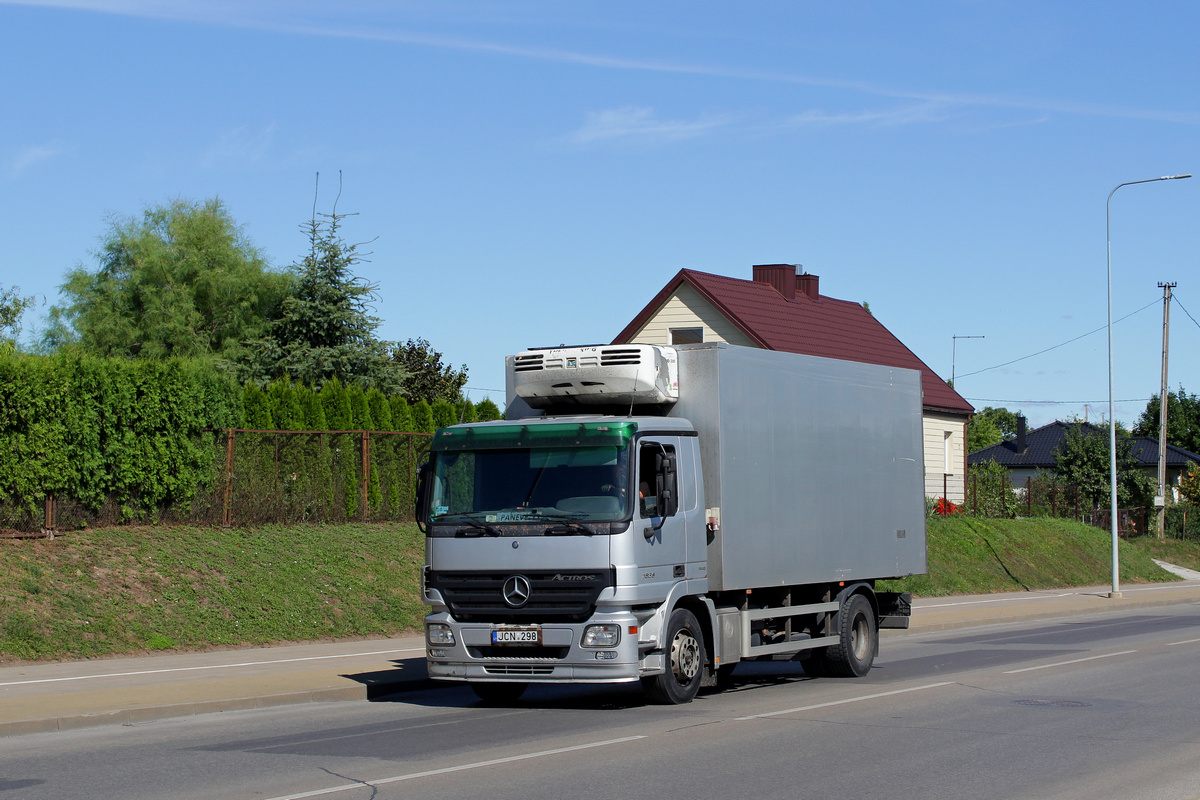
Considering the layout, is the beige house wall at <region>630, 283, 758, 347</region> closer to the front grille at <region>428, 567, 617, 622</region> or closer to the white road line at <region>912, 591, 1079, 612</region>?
the white road line at <region>912, 591, 1079, 612</region>

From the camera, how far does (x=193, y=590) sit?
1831cm

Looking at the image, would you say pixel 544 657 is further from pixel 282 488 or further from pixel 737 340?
pixel 737 340

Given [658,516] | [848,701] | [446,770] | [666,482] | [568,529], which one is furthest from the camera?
[848,701]

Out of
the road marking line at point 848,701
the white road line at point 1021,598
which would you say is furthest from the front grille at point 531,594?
the white road line at point 1021,598

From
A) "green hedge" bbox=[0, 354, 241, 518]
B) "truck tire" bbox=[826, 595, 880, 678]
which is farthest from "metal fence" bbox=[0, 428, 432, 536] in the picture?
"truck tire" bbox=[826, 595, 880, 678]

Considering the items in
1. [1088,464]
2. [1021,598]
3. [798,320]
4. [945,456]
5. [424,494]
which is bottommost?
[1021,598]

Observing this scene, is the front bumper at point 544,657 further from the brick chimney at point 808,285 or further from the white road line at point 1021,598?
the brick chimney at point 808,285

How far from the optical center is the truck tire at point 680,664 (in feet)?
39.2

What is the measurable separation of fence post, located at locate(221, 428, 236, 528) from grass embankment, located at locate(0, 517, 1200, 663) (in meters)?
0.35

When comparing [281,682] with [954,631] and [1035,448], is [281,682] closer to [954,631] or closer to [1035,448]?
[954,631]

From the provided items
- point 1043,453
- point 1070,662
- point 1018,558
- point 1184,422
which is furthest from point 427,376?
point 1184,422

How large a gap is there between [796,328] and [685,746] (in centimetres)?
3119

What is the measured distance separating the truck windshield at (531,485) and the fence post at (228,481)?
10047 millimetres

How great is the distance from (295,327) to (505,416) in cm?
2041
